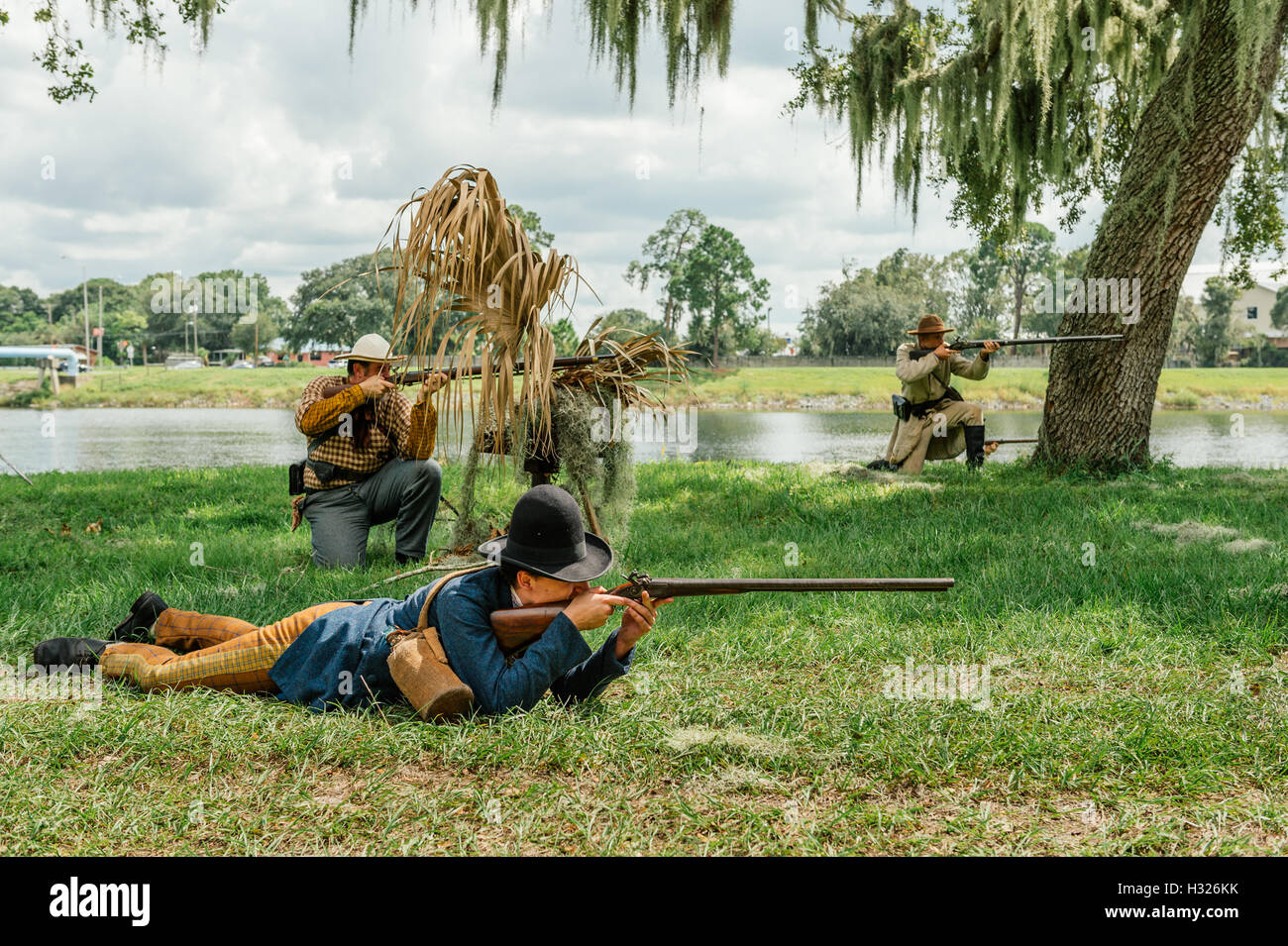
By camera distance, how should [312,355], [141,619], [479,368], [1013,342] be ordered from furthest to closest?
[312,355] → [1013,342] → [479,368] → [141,619]

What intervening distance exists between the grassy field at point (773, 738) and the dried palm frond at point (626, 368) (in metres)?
1.20

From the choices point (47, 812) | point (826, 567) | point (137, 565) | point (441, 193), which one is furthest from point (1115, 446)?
point (47, 812)

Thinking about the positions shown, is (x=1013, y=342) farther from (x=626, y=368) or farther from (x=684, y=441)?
(x=684, y=441)

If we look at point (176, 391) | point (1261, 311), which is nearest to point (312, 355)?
point (176, 391)

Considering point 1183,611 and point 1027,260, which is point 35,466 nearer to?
point 1183,611

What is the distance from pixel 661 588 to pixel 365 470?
12.2 ft

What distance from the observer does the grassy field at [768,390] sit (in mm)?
38969

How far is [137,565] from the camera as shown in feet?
19.8

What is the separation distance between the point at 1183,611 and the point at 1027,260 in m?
72.4

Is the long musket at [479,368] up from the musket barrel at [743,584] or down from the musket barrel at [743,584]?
up

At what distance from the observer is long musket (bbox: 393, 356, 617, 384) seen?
472cm

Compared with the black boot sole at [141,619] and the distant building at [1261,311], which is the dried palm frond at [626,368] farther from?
the distant building at [1261,311]

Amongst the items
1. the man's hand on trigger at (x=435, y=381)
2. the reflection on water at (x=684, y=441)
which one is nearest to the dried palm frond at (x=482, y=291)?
the man's hand on trigger at (x=435, y=381)

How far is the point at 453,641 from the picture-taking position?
3309 mm
